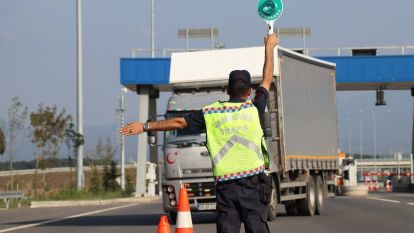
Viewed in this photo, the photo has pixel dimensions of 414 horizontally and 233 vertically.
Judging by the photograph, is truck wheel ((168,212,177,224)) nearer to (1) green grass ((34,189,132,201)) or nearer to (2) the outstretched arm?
(2) the outstretched arm

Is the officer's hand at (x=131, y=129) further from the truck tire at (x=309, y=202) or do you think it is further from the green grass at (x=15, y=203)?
the green grass at (x=15, y=203)

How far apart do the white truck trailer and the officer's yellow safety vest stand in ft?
33.6

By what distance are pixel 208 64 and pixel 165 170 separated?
250 cm

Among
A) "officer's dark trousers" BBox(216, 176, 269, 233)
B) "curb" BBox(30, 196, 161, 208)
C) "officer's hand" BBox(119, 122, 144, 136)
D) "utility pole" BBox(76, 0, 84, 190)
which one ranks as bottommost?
"curb" BBox(30, 196, 161, 208)

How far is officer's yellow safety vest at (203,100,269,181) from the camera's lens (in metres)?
7.56

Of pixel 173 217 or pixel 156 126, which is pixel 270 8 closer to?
pixel 156 126

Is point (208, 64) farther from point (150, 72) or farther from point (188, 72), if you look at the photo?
point (150, 72)

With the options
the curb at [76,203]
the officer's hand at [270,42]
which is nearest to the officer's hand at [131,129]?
the officer's hand at [270,42]

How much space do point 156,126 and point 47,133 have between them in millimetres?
43415

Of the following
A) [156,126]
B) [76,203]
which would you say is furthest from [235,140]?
[76,203]

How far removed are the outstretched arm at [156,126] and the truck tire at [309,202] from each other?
14802 mm

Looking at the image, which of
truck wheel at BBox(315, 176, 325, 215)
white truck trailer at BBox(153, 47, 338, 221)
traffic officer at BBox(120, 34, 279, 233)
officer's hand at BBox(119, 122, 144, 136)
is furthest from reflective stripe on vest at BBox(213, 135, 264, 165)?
truck wheel at BBox(315, 176, 325, 215)

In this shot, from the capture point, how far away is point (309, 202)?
22.7 meters

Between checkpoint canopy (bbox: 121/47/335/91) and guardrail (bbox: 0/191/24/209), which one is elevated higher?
checkpoint canopy (bbox: 121/47/335/91)
